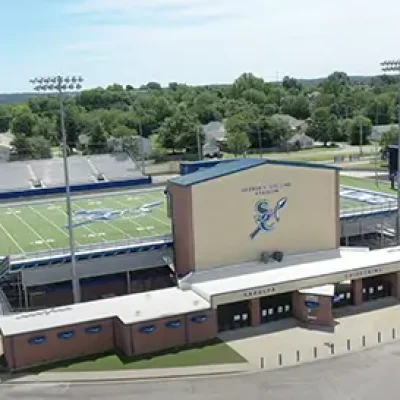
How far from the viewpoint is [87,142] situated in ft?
294

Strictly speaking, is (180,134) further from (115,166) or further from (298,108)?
(298,108)

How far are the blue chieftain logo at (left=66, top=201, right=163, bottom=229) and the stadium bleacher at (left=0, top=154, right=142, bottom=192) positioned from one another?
49.6 feet

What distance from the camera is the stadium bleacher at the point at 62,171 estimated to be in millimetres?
60250

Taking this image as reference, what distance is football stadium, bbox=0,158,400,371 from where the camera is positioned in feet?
84.8

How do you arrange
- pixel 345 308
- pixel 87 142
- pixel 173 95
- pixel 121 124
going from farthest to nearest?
pixel 173 95, pixel 121 124, pixel 87 142, pixel 345 308

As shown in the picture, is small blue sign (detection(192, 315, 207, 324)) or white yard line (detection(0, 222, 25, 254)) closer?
small blue sign (detection(192, 315, 207, 324))

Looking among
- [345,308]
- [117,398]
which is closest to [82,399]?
[117,398]

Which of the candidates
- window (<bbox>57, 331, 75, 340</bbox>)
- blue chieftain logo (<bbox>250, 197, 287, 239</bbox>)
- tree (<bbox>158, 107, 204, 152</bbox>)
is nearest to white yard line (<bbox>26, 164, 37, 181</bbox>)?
tree (<bbox>158, 107, 204, 152</bbox>)

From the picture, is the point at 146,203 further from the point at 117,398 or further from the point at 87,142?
the point at 87,142

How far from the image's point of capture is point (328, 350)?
1006 inches

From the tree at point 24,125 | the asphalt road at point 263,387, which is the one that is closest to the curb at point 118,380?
the asphalt road at point 263,387

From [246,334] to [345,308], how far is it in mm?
5417

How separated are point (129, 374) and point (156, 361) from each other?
143cm

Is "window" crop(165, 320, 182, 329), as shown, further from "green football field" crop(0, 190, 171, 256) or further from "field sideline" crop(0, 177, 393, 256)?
"green football field" crop(0, 190, 171, 256)
